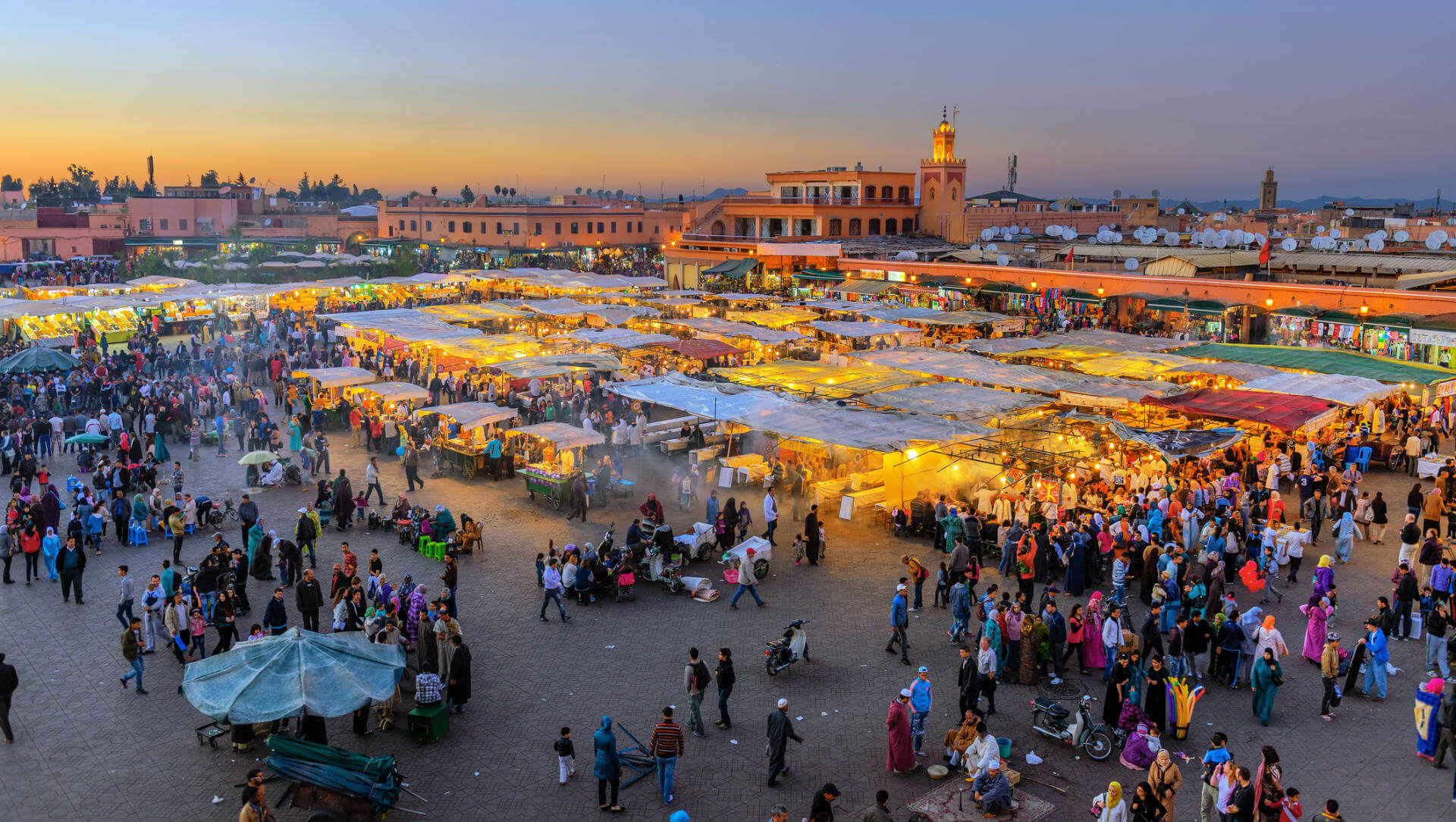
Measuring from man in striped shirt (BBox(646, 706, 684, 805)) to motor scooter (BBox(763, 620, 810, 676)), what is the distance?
97.3 inches

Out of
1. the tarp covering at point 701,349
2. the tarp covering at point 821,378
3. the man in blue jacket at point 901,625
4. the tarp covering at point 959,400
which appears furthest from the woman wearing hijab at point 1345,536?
the tarp covering at point 701,349

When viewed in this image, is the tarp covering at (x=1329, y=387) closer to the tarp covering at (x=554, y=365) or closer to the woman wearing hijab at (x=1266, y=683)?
the woman wearing hijab at (x=1266, y=683)

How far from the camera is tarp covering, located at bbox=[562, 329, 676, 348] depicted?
88.7 feet

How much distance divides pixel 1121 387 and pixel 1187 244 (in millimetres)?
32399

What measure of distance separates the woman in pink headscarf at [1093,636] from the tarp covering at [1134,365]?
11363mm

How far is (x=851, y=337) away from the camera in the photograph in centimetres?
3003

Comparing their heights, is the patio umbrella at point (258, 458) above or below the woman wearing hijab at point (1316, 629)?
above

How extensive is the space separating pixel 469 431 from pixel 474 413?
45cm

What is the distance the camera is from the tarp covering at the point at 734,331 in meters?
28.8

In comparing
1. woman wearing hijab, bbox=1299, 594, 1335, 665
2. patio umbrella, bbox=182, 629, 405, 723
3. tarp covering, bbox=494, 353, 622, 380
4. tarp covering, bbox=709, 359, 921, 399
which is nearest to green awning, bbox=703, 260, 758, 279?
tarp covering, bbox=494, 353, 622, 380

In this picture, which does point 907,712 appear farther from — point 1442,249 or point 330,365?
point 1442,249

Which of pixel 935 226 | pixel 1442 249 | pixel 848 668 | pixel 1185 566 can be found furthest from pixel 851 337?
pixel 935 226

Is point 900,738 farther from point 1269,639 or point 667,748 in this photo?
point 1269,639

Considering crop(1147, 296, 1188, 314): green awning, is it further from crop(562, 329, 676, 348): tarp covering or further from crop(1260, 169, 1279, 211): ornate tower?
crop(1260, 169, 1279, 211): ornate tower
